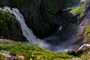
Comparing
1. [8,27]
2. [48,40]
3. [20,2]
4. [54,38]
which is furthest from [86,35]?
[8,27]

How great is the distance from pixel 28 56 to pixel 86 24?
186 ft

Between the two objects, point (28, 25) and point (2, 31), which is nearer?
point (2, 31)

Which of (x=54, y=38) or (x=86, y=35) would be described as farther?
(x=54, y=38)

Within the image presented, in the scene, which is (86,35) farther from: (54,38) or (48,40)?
(48,40)

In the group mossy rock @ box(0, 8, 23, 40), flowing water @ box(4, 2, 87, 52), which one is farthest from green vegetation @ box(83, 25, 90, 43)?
mossy rock @ box(0, 8, 23, 40)

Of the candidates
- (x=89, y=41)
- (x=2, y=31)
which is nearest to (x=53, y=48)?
(x=89, y=41)

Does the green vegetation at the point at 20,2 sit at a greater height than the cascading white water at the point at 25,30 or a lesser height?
greater

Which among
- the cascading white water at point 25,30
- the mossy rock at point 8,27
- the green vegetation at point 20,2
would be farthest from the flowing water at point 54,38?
the mossy rock at point 8,27

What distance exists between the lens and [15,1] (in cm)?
7506

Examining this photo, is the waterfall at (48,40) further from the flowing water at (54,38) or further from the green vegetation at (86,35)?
the green vegetation at (86,35)

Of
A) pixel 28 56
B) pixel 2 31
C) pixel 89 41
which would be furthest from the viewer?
pixel 89 41

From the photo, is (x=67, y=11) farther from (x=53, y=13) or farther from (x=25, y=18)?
(x=25, y=18)

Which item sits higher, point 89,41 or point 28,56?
point 89,41

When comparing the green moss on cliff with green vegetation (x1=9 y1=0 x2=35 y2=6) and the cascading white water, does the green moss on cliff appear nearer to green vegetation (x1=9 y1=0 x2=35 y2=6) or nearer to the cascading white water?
the cascading white water
